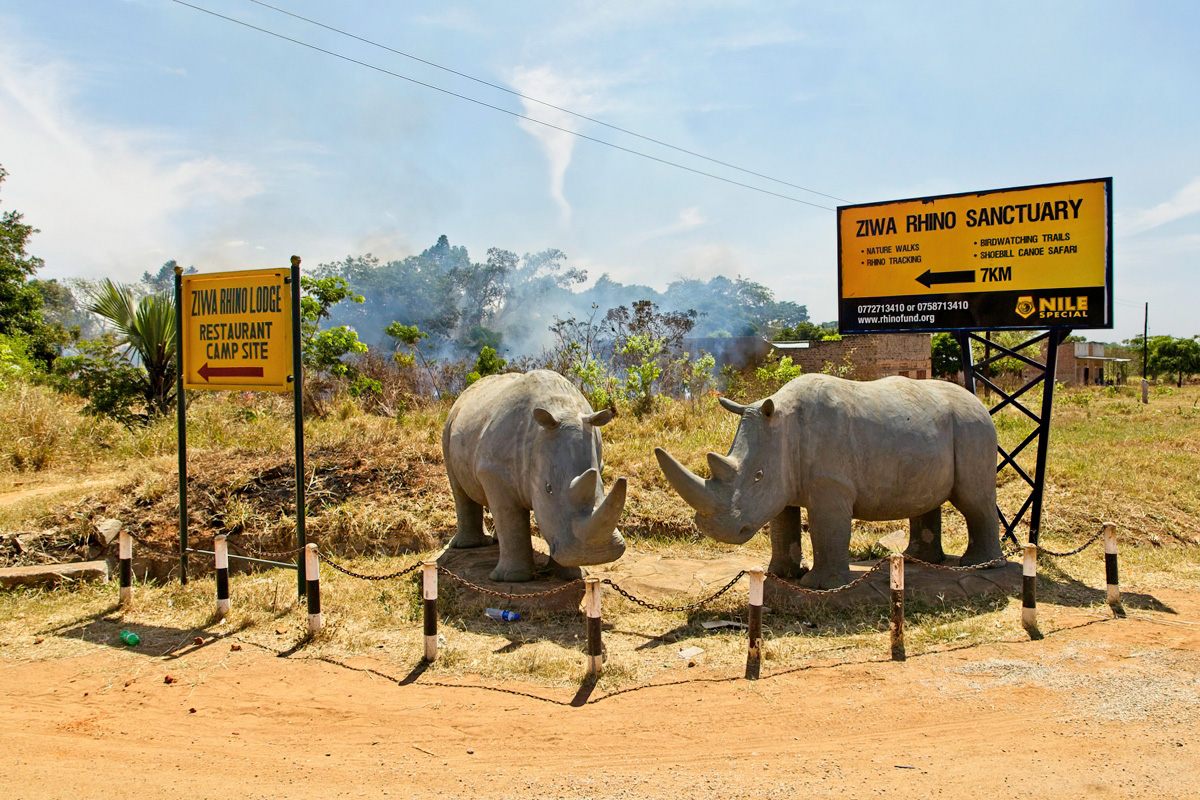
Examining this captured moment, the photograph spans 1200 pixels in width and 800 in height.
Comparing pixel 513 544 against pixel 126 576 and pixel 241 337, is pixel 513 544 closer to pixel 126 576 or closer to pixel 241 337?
pixel 241 337

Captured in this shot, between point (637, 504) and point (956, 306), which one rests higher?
point (956, 306)

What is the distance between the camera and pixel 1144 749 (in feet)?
15.6

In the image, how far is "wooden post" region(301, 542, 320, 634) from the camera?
22.5ft

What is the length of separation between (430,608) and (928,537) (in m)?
5.85

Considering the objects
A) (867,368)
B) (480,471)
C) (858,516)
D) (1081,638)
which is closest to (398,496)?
(480,471)

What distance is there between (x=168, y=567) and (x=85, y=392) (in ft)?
23.1

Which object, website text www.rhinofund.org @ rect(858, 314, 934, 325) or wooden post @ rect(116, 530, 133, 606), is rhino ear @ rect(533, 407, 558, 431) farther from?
website text www.rhinofund.org @ rect(858, 314, 934, 325)

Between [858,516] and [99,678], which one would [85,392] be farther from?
[858,516]

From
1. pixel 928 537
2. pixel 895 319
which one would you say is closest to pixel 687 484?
pixel 928 537

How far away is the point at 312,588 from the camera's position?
6.91m

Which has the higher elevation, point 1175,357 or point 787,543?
point 1175,357

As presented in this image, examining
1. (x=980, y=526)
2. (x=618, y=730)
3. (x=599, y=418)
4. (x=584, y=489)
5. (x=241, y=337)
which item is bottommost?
(x=618, y=730)

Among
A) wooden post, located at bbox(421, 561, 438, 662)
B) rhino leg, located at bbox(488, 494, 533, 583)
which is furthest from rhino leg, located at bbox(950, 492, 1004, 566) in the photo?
wooden post, located at bbox(421, 561, 438, 662)

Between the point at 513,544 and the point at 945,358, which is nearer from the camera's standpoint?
the point at 513,544
